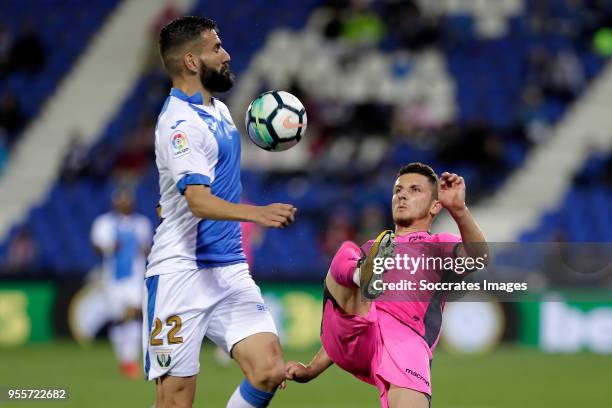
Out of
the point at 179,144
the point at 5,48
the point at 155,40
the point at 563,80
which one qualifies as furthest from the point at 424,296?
the point at 5,48

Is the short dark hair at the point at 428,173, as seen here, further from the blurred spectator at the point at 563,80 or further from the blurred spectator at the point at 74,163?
the blurred spectator at the point at 563,80

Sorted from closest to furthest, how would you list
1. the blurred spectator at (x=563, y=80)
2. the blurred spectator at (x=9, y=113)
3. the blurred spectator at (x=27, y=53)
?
the blurred spectator at (x=563, y=80)
the blurred spectator at (x=9, y=113)
the blurred spectator at (x=27, y=53)

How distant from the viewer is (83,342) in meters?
15.4

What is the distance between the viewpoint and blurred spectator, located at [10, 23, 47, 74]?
2053 centimetres

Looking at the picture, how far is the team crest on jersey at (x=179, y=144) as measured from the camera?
17.9ft

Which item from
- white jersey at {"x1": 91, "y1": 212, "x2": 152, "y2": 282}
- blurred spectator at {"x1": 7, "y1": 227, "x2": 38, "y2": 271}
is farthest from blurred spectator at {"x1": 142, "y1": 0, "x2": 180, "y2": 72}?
white jersey at {"x1": 91, "y1": 212, "x2": 152, "y2": 282}

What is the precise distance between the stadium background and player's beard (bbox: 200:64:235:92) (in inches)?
245

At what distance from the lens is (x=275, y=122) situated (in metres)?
5.81

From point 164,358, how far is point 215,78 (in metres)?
1.41

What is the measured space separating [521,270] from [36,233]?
315 inches

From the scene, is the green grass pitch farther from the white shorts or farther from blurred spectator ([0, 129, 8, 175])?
blurred spectator ([0, 129, 8, 175])

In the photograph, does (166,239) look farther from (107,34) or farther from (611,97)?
(107,34)

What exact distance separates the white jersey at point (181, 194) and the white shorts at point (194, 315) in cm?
7

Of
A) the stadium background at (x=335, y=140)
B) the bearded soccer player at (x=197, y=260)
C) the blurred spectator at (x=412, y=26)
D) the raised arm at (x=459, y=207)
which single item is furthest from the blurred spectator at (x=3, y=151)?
the raised arm at (x=459, y=207)
